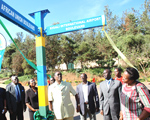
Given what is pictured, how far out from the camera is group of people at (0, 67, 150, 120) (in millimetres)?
2094

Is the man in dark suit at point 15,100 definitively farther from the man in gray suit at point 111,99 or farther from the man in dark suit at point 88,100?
the man in gray suit at point 111,99

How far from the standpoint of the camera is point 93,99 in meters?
3.71

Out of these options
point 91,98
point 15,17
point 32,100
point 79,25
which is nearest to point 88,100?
point 91,98

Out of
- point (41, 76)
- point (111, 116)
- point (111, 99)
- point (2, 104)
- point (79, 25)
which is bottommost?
point (111, 116)

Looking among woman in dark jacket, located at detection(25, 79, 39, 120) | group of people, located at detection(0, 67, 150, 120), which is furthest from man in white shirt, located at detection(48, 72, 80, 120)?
woman in dark jacket, located at detection(25, 79, 39, 120)

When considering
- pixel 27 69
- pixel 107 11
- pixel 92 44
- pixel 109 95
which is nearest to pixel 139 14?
pixel 107 11

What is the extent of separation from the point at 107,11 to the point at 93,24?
26.0 metres

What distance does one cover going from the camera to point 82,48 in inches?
858

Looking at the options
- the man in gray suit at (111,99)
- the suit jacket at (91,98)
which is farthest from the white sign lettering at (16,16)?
the man in gray suit at (111,99)

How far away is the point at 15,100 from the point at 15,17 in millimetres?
2429

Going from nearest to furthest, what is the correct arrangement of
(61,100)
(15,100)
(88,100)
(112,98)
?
(61,100) < (112,98) < (88,100) < (15,100)

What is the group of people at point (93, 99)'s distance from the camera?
2094 millimetres

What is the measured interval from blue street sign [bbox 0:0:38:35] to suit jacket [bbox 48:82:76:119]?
1734 mm

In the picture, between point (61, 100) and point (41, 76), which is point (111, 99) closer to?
point (61, 100)
